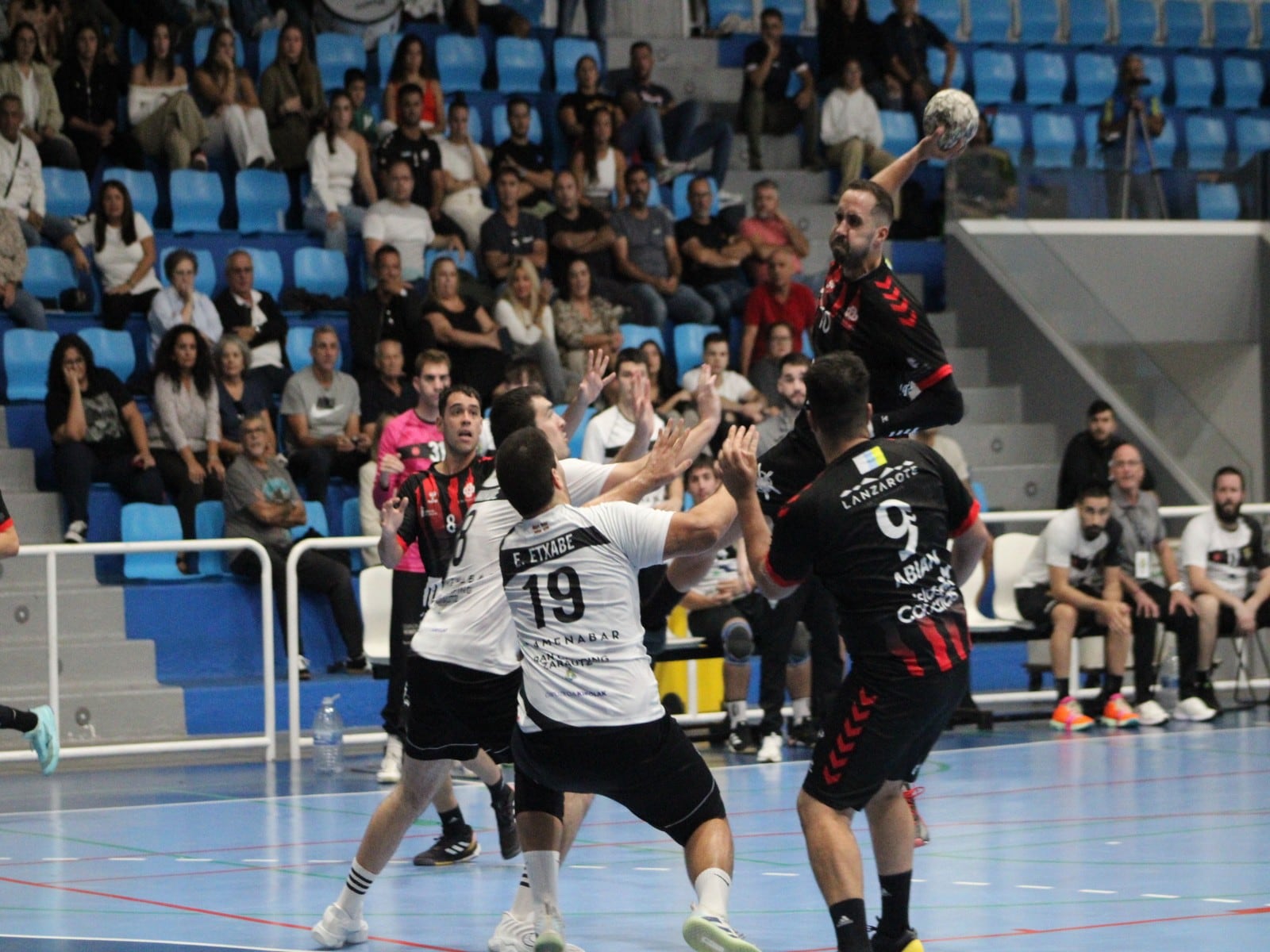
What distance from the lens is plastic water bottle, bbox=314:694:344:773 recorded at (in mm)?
11281

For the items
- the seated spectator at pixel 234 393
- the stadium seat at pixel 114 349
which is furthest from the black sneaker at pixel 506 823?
the stadium seat at pixel 114 349

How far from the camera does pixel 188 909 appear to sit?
7430 mm

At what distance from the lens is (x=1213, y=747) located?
38.2 ft

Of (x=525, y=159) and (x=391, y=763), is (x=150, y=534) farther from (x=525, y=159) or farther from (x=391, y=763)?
(x=525, y=159)

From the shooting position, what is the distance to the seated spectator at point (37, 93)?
14.7 meters

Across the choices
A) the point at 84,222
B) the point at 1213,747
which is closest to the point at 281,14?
the point at 84,222

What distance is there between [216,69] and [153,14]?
907 millimetres

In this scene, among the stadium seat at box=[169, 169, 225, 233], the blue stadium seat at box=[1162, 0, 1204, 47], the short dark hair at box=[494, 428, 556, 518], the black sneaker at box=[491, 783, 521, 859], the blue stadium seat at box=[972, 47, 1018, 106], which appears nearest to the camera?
the short dark hair at box=[494, 428, 556, 518]

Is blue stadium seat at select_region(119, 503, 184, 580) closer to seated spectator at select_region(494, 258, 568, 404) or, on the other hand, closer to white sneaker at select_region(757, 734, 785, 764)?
seated spectator at select_region(494, 258, 568, 404)

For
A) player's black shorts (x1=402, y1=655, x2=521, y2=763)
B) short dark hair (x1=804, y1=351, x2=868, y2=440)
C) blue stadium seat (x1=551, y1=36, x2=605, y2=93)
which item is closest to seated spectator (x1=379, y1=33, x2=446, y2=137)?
blue stadium seat (x1=551, y1=36, x2=605, y2=93)

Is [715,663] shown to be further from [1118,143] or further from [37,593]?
[1118,143]

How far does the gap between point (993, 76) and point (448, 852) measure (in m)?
14.0

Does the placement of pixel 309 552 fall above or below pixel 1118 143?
below

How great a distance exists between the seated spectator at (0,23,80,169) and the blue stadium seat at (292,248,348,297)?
1883mm
